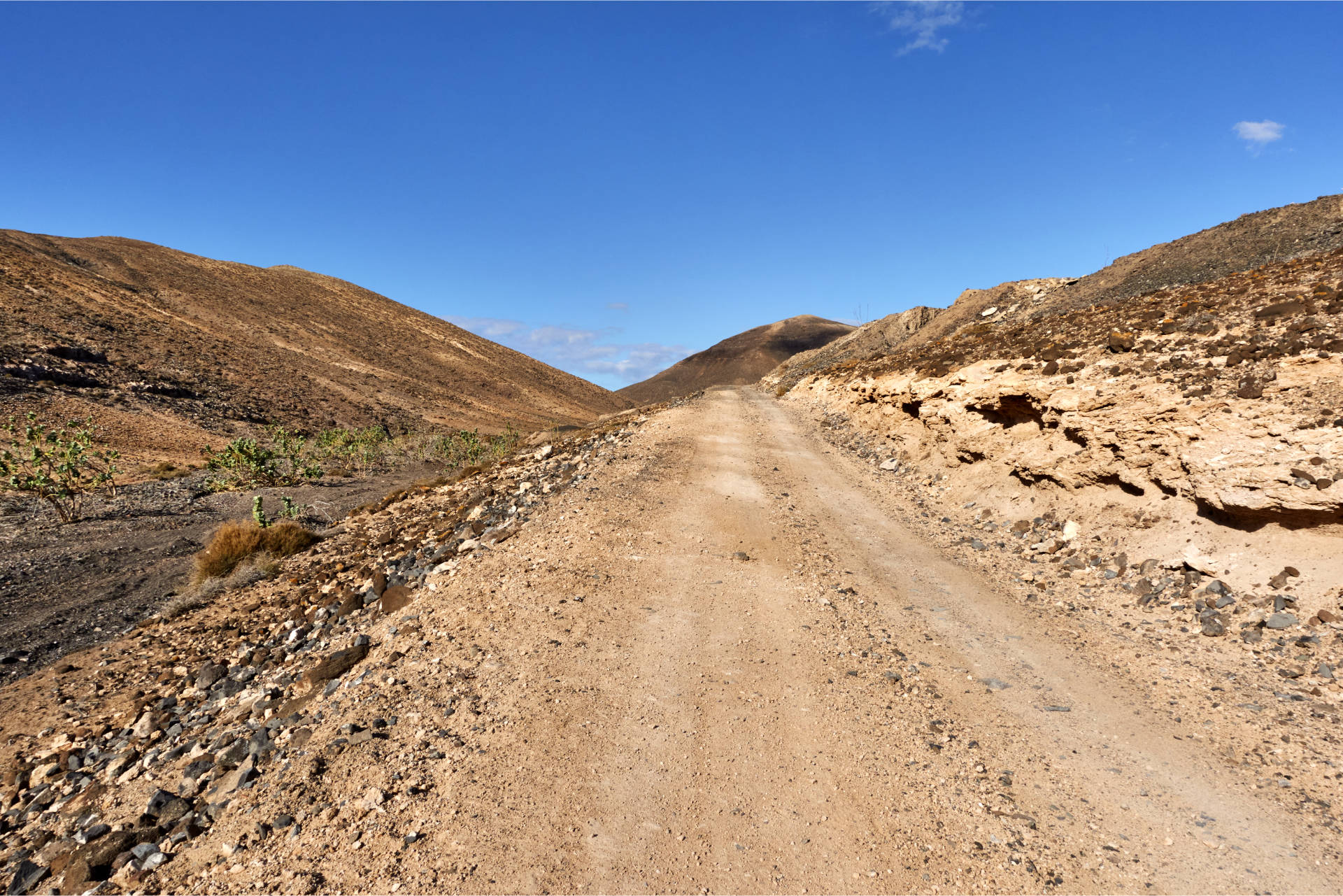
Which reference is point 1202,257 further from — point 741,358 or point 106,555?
point 741,358

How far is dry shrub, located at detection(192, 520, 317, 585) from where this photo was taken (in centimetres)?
1144

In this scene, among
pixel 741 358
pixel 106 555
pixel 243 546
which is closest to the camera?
pixel 243 546

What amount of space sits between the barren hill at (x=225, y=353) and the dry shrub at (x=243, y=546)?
25219 mm

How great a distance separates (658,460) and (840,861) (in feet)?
34.5

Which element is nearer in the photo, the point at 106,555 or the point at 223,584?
the point at 223,584

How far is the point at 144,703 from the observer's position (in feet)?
23.5

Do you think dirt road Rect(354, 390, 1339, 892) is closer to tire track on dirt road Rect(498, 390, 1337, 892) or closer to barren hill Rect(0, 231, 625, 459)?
tire track on dirt road Rect(498, 390, 1337, 892)

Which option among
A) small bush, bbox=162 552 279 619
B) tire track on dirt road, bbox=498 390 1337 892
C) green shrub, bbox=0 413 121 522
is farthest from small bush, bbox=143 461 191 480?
tire track on dirt road, bbox=498 390 1337 892

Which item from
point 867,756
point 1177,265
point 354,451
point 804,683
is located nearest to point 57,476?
point 354,451

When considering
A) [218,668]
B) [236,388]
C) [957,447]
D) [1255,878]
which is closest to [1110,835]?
[1255,878]

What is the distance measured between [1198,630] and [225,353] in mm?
Answer: 61692

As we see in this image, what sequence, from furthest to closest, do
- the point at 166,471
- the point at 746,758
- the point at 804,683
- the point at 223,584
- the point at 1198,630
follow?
1. the point at 166,471
2. the point at 223,584
3. the point at 1198,630
4. the point at 804,683
5. the point at 746,758

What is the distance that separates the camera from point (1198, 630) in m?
6.57

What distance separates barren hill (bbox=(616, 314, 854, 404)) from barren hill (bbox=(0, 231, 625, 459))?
23124 mm
